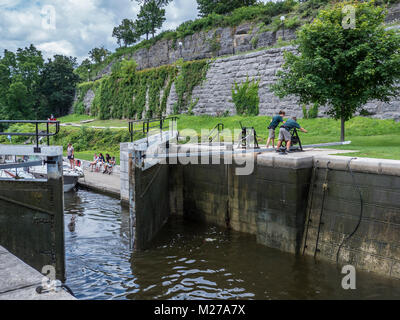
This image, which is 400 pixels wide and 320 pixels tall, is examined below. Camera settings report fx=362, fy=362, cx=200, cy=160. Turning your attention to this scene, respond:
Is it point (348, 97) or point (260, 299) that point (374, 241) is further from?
point (348, 97)

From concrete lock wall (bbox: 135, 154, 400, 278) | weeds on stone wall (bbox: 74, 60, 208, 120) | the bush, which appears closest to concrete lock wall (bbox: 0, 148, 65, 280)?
concrete lock wall (bbox: 135, 154, 400, 278)

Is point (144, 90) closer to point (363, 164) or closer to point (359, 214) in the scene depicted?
point (363, 164)

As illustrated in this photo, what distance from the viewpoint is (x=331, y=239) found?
364 inches

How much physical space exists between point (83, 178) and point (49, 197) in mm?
12162

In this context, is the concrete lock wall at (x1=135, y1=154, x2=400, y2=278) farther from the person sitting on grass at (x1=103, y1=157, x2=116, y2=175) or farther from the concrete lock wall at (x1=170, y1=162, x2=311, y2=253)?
the person sitting on grass at (x1=103, y1=157, x2=116, y2=175)

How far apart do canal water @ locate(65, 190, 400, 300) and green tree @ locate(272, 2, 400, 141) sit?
703 centimetres

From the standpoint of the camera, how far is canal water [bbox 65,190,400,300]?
7.86 m

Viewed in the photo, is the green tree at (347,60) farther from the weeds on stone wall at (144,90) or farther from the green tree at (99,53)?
the green tree at (99,53)

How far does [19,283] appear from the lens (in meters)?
4.04

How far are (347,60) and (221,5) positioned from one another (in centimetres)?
3592

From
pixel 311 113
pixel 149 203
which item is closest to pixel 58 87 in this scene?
pixel 311 113

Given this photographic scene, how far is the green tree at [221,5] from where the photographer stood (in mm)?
45231

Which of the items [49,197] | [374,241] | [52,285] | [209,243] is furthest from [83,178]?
[52,285]

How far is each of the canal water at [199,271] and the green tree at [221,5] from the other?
124ft
